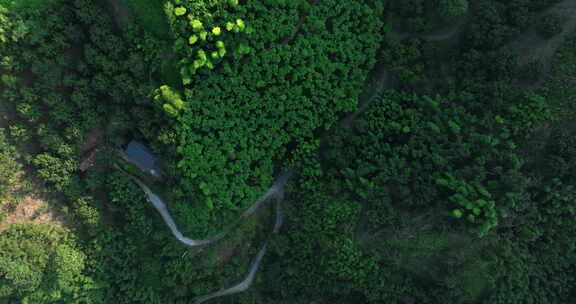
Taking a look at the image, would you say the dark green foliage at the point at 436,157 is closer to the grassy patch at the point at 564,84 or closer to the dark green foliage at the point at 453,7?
the grassy patch at the point at 564,84

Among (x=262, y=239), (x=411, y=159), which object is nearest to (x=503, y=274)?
(x=411, y=159)

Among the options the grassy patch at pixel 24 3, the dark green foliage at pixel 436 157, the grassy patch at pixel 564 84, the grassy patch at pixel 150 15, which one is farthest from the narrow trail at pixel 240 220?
the grassy patch at pixel 564 84

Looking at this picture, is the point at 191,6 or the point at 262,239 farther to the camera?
the point at 262,239

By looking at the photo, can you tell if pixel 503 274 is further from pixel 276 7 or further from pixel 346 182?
pixel 276 7

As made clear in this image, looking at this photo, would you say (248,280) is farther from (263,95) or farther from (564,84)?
(564,84)

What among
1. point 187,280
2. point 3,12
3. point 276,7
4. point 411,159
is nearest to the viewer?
point 3,12

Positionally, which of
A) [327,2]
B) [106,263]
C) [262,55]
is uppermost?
[327,2]

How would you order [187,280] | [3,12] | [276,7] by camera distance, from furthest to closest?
1. [187,280]
2. [276,7]
3. [3,12]

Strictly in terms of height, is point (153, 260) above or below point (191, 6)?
below

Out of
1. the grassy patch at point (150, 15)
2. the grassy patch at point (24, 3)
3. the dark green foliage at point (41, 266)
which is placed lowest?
the dark green foliage at point (41, 266)
